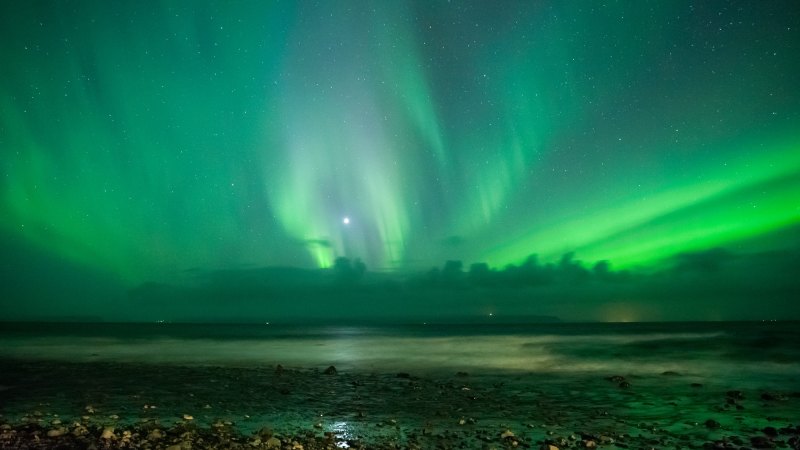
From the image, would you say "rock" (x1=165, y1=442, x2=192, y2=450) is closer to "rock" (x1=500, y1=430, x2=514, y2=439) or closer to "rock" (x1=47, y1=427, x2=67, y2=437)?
"rock" (x1=47, y1=427, x2=67, y2=437)

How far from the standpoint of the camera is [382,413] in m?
19.3

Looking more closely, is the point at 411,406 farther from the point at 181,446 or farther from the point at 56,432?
the point at 56,432

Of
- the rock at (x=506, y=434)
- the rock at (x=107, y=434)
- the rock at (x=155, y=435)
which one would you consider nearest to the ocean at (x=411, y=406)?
the rock at (x=506, y=434)

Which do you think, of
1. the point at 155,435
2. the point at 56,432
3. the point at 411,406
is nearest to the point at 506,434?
the point at 411,406

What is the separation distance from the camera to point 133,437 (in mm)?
14133

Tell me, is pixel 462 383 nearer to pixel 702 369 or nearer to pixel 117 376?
pixel 117 376

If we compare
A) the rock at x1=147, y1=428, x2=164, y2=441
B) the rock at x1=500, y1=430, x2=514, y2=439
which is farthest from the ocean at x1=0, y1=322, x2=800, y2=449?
the rock at x1=147, y1=428, x2=164, y2=441

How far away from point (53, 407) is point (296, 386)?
9.81 m

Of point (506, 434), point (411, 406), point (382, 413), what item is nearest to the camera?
point (506, 434)

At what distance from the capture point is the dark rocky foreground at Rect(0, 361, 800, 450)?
14453 millimetres

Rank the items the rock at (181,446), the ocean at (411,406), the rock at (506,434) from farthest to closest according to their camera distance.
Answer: the ocean at (411,406)
the rock at (506,434)
the rock at (181,446)

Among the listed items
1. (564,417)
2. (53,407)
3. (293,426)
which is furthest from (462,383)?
(53,407)

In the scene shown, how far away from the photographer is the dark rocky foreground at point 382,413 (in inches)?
569

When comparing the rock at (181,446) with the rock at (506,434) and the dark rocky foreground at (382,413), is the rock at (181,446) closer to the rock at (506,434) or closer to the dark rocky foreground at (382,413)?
the dark rocky foreground at (382,413)
